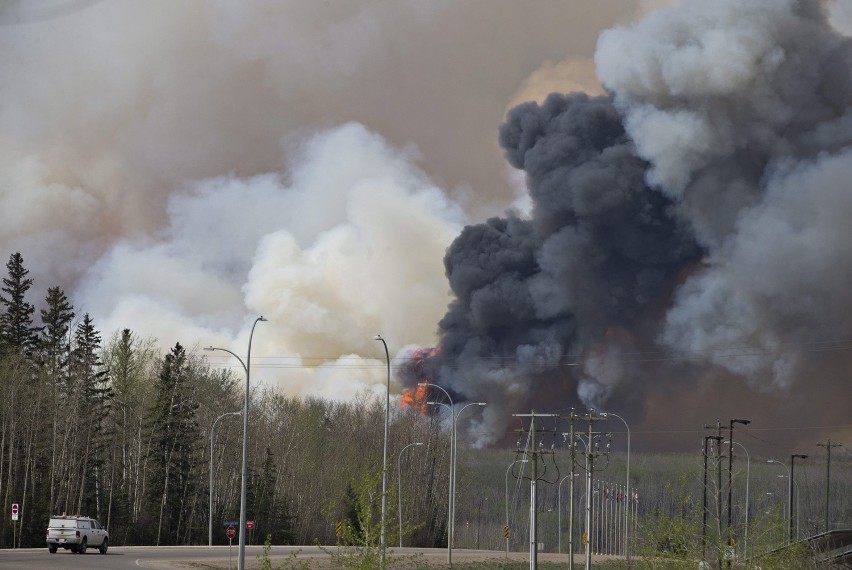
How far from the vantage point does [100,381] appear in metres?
78.8

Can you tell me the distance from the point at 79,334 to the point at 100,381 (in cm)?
618

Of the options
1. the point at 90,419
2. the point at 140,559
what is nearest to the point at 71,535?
the point at 140,559

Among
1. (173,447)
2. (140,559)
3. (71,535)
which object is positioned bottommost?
(140,559)

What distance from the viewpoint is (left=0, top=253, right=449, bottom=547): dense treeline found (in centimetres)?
7081

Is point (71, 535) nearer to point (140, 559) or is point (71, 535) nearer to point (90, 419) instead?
point (140, 559)

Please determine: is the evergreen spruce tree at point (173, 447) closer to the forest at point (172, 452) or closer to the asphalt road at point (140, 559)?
the forest at point (172, 452)

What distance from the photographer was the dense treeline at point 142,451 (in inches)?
2788

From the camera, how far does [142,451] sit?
81.9 meters

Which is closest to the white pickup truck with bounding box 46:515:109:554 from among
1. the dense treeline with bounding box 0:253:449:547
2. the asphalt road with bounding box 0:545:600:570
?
the asphalt road with bounding box 0:545:600:570

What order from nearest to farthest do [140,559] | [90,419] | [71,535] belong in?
1. [140,559]
2. [71,535]
3. [90,419]

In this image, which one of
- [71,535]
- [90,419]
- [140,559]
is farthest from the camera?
[90,419]

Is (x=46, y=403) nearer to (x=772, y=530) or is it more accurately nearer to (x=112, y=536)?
(x=112, y=536)

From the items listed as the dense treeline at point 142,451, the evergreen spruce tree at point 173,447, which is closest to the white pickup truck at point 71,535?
the dense treeline at point 142,451

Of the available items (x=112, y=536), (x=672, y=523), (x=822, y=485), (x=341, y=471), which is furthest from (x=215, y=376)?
(x=822, y=485)
